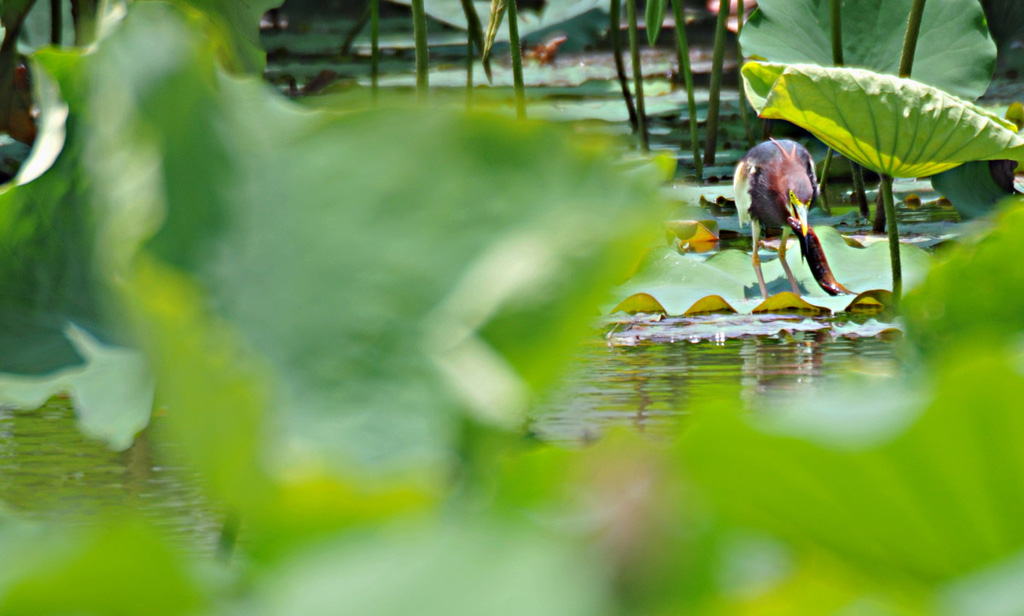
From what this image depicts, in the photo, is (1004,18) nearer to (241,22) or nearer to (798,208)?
(798,208)

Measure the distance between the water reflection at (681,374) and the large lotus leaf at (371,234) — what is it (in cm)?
49

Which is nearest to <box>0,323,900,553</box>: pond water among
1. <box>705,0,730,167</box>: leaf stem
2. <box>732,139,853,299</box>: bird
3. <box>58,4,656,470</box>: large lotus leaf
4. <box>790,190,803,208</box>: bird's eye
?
<box>58,4,656,470</box>: large lotus leaf

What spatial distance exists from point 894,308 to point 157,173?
116cm

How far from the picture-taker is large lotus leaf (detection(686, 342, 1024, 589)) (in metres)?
0.14

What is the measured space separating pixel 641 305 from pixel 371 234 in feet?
3.70

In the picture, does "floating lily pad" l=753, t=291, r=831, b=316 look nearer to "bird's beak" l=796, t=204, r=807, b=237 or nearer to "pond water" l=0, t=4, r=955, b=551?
"pond water" l=0, t=4, r=955, b=551

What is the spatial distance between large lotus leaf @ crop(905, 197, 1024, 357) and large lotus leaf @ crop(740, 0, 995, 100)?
1.76 meters

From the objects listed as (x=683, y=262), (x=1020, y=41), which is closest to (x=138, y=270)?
(x=683, y=262)

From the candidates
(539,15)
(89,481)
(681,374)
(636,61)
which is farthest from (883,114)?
(539,15)

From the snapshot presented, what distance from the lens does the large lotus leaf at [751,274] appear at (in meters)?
1.42

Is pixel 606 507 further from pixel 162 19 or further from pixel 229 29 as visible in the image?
pixel 229 29

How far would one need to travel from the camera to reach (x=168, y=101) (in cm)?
21

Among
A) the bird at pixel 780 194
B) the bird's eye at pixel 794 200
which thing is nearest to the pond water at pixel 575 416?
the bird at pixel 780 194

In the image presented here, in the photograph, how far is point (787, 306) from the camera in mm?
1338
